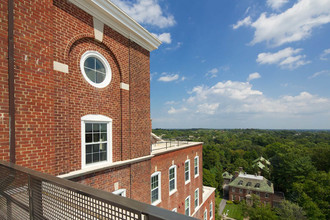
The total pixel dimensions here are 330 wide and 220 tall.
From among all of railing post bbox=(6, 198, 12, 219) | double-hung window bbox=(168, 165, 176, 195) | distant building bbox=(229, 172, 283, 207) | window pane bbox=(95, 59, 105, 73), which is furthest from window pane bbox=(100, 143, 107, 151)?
distant building bbox=(229, 172, 283, 207)

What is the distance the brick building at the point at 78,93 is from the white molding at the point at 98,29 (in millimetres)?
37

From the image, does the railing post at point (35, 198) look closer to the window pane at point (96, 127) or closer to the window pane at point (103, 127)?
the window pane at point (96, 127)

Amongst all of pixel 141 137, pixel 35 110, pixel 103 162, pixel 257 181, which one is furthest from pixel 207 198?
pixel 257 181

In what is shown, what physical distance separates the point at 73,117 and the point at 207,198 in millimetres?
16444

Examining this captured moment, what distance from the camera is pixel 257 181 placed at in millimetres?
39156

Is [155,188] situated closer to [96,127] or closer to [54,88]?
[96,127]

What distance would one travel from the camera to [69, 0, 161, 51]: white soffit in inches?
221

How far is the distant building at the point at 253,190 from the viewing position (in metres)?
36.0

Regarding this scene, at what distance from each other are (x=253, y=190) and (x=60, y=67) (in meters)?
45.2

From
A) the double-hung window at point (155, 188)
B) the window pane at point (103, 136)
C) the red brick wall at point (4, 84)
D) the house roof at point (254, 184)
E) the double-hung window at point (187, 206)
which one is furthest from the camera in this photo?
the house roof at point (254, 184)

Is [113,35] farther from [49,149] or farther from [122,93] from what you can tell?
[49,149]

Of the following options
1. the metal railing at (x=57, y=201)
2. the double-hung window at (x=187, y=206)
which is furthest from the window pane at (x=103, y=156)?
the double-hung window at (x=187, y=206)

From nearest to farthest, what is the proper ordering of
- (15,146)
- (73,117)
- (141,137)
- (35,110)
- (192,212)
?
(15,146) → (35,110) → (73,117) → (141,137) → (192,212)

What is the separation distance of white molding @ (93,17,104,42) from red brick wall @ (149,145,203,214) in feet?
21.1
